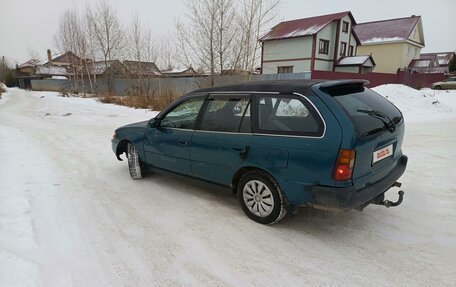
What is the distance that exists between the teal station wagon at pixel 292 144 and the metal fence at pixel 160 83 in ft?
34.0

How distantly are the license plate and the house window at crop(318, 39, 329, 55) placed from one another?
2829 cm

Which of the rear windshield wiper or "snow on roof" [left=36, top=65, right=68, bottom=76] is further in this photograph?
"snow on roof" [left=36, top=65, right=68, bottom=76]

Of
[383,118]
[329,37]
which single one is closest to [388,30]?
[329,37]

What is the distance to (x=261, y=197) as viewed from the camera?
331 cm

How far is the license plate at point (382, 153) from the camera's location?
9.57ft

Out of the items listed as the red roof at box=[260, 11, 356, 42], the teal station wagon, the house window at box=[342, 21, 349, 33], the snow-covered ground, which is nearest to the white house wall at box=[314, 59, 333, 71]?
the red roof at box=[260, 11, 356, 42]

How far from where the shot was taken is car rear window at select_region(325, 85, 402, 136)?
110 inches

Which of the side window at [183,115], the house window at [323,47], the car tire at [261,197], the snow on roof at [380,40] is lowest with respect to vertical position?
the car tire at [261,197]

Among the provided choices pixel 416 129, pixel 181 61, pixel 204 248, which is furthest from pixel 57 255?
pixel 181 61

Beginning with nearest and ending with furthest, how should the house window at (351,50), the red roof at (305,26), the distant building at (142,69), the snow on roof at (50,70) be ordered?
the distant building at (142,69) → the red roof at (305,26) → the house window at (351,50) → the snow on roof at (50,70)

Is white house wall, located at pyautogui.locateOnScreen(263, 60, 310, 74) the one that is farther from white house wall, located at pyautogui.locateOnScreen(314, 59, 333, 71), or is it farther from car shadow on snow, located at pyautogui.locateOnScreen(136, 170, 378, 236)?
car shadow on snow, located at pyautogui.locateOnScreen(136, 170, 378, 236)

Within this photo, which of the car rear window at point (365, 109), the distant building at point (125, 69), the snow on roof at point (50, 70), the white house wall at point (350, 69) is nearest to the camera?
the car rear window at point (365, 109)

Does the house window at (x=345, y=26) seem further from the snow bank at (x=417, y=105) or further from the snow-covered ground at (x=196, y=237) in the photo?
the snow-covered ground at (x=196, y=237)

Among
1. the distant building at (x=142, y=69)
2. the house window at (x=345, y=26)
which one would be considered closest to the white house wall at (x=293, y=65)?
the house window at (x=345, y=26)
